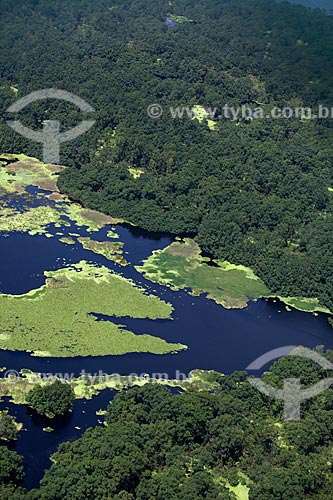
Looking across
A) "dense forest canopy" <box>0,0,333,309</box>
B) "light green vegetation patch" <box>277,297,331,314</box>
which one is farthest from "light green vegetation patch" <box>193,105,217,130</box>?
"light green vegetation patch" <box>277,297,331,314</box>

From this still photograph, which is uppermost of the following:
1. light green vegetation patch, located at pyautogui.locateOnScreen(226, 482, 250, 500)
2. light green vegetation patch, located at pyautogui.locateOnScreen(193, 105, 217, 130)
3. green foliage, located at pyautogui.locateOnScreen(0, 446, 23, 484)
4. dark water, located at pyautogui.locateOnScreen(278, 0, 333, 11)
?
dark water, located at pyautogui.locateOnScreen(278, 0, 333, 11)

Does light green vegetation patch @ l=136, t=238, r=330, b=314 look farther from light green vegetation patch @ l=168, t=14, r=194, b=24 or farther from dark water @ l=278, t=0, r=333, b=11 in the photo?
dark water @ l=278, t=0, r=333, b=11

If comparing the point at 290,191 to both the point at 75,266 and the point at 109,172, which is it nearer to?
the point at 109,172

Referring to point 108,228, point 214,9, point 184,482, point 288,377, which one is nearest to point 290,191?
point 108,228

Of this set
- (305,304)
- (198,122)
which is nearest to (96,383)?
(305,304)

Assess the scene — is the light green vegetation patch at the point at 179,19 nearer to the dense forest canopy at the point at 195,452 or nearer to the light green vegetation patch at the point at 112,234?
the light green vegetation patch at the point at 112,234

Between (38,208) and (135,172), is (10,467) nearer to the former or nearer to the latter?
(38,208)
